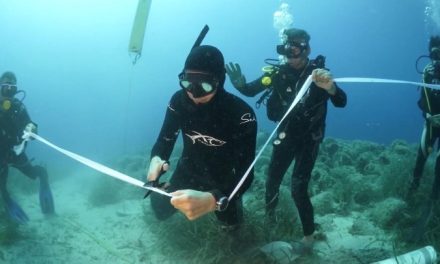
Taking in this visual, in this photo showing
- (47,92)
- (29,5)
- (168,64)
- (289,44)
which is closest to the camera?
(289,44)

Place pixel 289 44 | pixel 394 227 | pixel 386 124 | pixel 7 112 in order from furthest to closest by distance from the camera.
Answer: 1. pixel 386 124
2. pixel 7 112
3. pixel 394 227
4. pixel 289 44

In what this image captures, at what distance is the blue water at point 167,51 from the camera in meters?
72.5

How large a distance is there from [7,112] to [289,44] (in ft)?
20.4

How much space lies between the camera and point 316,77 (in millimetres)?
4020

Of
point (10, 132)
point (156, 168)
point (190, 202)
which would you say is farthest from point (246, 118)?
point (10, 132)

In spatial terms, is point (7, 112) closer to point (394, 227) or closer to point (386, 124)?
point (394, 227)

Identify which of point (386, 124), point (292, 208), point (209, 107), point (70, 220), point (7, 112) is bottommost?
point (386, 124)

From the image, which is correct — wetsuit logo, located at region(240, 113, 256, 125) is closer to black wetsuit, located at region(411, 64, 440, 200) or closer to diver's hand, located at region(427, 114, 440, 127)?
black wetsuit, located at region(411, 64, 440, 200)

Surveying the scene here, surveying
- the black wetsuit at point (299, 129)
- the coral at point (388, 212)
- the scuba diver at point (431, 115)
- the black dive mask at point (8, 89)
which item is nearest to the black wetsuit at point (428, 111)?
the scuba diver at point (431, 115)

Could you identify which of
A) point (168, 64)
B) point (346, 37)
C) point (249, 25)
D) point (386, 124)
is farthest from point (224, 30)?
point (386, 124)

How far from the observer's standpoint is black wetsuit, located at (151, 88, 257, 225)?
3898mm

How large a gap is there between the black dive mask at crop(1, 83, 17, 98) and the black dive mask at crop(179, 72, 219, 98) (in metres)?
5.59

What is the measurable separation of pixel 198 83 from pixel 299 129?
7.76 feet

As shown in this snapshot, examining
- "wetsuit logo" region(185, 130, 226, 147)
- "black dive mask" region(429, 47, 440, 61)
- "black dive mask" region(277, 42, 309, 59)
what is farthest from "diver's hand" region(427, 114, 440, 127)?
"wetsuit logo" region(185, 130, 226, 147)
